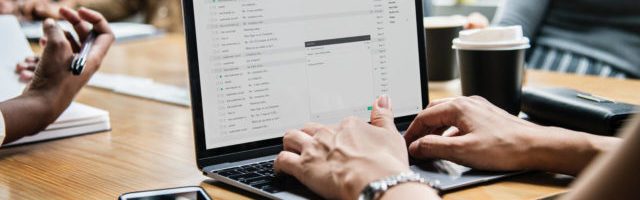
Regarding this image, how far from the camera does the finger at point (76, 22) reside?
1.38 meters

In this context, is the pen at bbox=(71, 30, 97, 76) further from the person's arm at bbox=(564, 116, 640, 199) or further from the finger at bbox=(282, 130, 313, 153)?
the person's arm at bbox=(564, 116, 640, 199)

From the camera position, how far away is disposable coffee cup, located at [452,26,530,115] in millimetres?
1184

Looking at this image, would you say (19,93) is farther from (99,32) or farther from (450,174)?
(450,174)

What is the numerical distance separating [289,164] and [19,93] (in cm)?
65

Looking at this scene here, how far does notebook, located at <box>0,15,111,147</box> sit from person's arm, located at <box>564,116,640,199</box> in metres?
0.91

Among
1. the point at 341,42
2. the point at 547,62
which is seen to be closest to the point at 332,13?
the point at 341,42

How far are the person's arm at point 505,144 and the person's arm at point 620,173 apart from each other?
1.08 feet

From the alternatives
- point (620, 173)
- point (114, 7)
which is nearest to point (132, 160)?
point (620, 173)

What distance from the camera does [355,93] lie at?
1.07 m

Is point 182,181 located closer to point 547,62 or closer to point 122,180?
point 122,180

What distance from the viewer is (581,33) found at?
226 centimetres

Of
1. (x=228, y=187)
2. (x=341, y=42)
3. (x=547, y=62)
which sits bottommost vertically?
(x=547, y=62)

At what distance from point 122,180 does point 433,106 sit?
0.40 meters

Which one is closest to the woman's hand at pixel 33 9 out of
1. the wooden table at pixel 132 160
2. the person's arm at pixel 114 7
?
the person's arm at pixel 114 7
